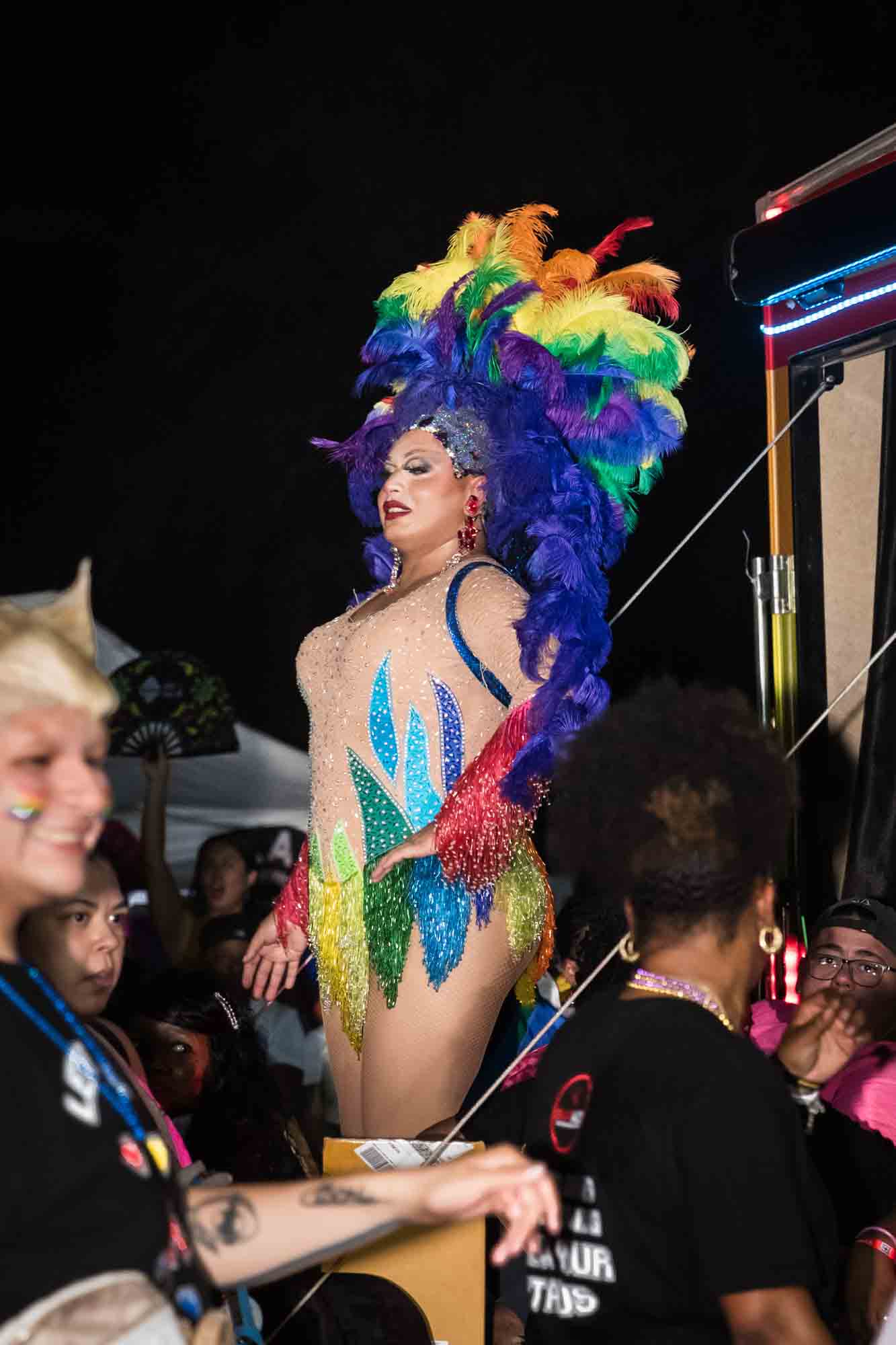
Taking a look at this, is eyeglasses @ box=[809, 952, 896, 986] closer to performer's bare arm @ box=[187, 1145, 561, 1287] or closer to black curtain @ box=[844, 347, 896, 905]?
black curtain @ box=[844, 347, 896, 905]

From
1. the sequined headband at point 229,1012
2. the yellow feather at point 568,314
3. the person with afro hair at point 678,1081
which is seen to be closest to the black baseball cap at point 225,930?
the sequined headband at point 229,1012

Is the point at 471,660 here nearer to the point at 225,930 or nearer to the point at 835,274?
the point at 835,274

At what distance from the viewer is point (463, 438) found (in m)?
2.97

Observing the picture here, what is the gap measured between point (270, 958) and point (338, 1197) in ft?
5.15

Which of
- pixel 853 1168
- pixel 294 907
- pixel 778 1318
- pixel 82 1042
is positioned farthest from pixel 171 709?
pixel 778 1318

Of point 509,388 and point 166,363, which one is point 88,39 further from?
point 509,388

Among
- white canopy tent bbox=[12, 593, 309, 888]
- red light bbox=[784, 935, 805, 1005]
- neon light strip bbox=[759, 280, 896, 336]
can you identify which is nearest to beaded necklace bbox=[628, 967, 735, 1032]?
red light bbox=[784, 935, 805, 1005]

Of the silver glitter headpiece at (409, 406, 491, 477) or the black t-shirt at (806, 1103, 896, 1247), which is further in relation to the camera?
the silver glitter headpiece at (409, 406, 491, 477)

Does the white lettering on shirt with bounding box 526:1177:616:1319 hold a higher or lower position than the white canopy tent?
lower

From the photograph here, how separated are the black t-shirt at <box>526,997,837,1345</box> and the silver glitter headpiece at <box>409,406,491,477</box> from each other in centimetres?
153

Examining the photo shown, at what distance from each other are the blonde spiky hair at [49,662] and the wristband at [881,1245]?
5.54 feet

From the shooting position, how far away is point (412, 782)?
2.78 meters

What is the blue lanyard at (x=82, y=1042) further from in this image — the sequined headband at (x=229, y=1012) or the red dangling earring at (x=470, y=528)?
the sequined headband at (x=229, y=1012)

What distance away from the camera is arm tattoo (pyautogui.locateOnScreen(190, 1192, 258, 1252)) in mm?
1434
